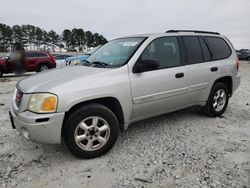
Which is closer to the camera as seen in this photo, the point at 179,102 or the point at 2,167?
the point at 2,167

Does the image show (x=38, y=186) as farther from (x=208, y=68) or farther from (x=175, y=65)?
(x=208, y=68)

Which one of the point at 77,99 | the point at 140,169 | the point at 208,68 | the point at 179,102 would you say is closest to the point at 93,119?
the point at 77,99

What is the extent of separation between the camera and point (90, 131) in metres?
3.27

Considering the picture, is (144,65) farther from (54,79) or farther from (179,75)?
(54,79)

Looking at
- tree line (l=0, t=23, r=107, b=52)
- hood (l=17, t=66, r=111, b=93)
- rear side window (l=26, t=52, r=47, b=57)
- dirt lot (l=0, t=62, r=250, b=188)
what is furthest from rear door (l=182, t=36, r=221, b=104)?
tree line (l=0, t=23, r=107, b=52)

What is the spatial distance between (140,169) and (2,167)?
1718mm

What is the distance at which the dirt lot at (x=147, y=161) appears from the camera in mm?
2848

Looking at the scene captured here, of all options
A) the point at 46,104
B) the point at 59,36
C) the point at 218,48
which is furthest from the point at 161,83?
the point at 59,36

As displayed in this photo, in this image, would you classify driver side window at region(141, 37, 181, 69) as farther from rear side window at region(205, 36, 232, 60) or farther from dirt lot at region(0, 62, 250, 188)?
dirt lot at region(0, 62, 250, 188)

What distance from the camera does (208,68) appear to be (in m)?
4.57

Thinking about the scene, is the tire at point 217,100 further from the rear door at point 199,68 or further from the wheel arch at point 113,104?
the wheel arch at point 113,104

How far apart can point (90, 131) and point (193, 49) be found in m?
2.41

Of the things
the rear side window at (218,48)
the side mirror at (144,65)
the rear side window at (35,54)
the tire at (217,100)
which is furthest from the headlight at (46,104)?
the rear side window at (35,54)

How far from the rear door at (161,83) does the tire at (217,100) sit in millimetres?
703
